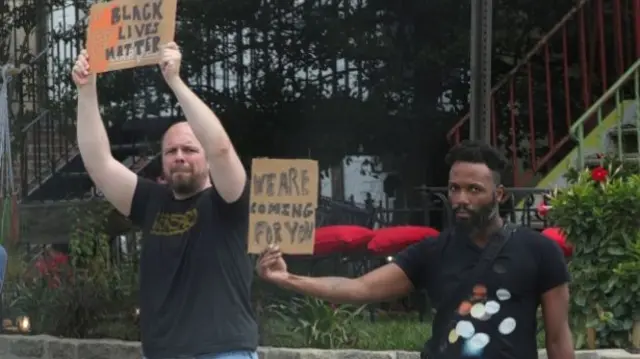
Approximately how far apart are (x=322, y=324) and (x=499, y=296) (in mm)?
3573

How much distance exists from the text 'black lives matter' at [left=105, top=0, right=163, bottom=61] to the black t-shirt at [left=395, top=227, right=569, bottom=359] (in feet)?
4.06

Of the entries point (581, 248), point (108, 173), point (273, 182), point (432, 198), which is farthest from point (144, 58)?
point (432, 198)

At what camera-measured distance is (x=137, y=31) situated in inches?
131

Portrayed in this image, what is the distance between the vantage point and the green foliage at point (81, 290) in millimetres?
7070

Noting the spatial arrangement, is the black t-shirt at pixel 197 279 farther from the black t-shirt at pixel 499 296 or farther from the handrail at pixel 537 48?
the handrail at pixel 537 48

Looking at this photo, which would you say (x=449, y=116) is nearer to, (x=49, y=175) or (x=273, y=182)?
(x=49, y=175)

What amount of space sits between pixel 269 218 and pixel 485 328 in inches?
30.4

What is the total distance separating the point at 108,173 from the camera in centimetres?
330

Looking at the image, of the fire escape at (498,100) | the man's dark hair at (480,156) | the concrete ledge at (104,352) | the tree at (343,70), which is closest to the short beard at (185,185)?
the man's dark hair at (480,156)

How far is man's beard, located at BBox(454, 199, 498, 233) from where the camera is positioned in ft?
9.05

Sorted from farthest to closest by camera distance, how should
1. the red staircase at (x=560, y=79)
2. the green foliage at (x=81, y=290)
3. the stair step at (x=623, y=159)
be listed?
the red staircase at (x=560, y=79), the green foliage at (x=81, y=290), the stair step at (x=623, y=159)

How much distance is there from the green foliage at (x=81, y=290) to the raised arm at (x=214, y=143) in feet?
12.9

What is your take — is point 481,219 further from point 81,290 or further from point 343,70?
point 343,70

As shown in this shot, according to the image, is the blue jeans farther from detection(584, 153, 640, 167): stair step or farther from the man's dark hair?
detection(584, 153, 640, 167): stair step
